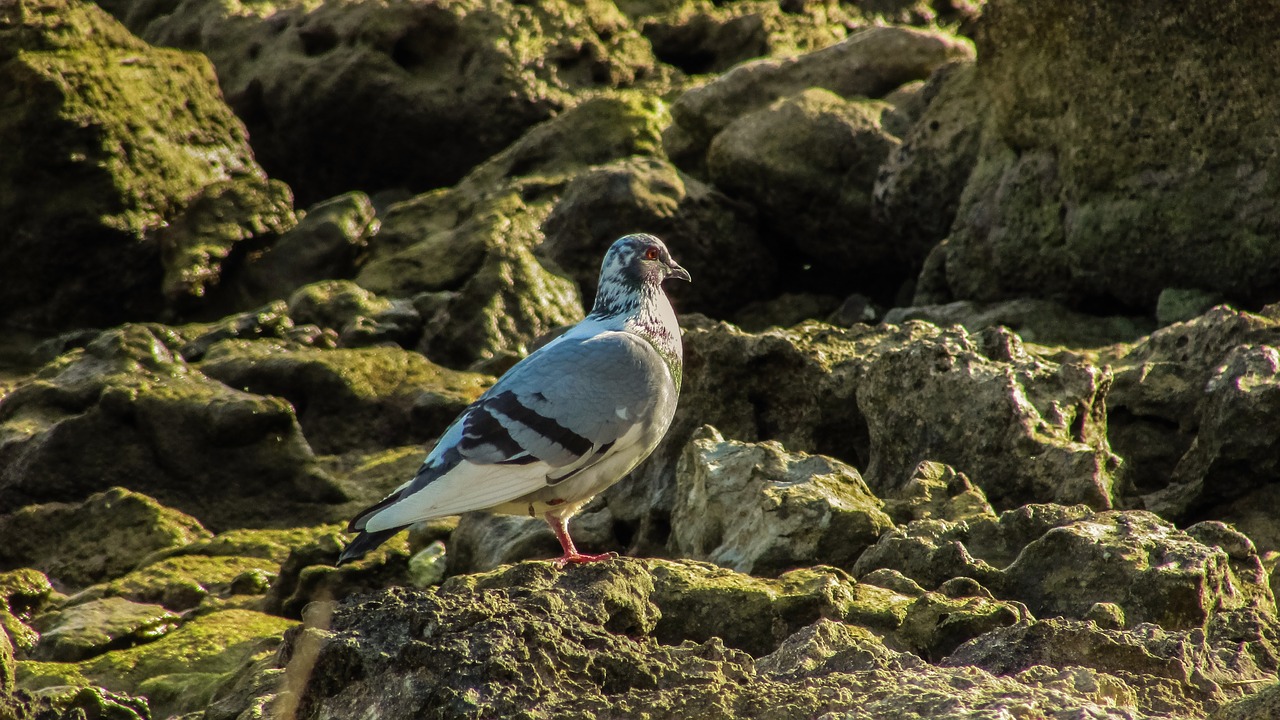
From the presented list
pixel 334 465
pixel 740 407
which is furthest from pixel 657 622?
pixel 334 465

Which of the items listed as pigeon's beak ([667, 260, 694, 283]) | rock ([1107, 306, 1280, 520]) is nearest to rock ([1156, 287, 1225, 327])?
rock ([1107, 306, 1280, 520])

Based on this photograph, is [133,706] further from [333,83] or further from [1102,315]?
[333,83]

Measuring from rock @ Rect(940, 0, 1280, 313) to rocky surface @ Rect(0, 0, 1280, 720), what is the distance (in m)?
0.03

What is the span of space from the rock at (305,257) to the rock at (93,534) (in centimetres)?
498

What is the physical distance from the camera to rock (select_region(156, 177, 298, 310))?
48.9 ft

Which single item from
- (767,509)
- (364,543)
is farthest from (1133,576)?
(364,543)

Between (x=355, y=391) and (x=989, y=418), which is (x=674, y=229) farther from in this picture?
(x=989, y=418)

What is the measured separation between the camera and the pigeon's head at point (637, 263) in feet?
25.0

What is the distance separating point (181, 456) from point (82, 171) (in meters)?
5.29

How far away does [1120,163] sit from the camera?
1055 cm

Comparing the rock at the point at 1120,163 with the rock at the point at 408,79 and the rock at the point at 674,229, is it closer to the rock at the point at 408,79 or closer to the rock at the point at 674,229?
the rock at the point at 674,229

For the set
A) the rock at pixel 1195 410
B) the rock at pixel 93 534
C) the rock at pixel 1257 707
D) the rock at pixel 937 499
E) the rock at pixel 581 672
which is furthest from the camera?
the rock at pixel 93 534

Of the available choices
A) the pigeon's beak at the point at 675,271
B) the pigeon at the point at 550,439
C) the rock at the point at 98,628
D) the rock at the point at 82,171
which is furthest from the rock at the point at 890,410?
the rock at the point at 82,171

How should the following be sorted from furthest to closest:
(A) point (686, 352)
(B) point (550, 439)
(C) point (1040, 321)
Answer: (C) point (1040, 321), (A) point (686, 352), (B) point (550, 439)
